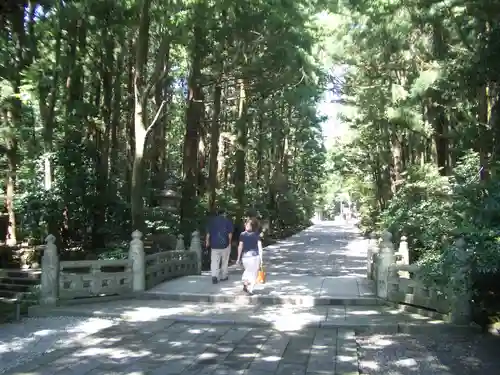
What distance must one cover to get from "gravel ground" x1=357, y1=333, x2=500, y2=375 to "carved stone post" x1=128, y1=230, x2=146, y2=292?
516 cm

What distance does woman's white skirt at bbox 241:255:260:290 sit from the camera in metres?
10.7

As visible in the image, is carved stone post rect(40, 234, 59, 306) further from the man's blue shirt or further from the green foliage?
the green foliage

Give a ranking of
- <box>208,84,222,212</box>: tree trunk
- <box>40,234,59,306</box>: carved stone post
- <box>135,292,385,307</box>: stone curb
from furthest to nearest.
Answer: <box>208,84,222,212</box>: tree trunk → <box>135,292,385,307</box>: stone curb → <box>40,234,59,306</box>: carved stone post

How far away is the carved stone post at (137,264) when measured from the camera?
11.3 meters

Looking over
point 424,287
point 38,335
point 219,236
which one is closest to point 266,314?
point 424,287

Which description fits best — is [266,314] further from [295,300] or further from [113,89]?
[113,89]

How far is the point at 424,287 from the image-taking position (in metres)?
9.19

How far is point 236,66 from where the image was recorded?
1878 cm

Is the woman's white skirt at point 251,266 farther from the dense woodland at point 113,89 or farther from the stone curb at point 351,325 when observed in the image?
the dense woodland at point 113,89

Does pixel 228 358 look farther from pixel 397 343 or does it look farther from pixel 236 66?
pixel 236 66

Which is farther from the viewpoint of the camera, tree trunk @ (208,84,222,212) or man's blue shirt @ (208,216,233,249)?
tree trunk @ (208,84,222,212)

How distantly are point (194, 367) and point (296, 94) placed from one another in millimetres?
15252

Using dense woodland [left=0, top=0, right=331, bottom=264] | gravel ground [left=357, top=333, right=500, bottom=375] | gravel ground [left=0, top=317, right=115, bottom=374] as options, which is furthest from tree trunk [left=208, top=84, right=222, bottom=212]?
gravel ground [left=357, top=333, right=500, bottom=375]

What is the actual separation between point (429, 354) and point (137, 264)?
252 inches
